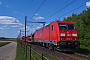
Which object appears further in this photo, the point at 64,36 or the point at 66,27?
the point at 66,27

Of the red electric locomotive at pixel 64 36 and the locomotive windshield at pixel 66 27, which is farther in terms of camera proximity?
the locomotive windshield at pixel 66 27

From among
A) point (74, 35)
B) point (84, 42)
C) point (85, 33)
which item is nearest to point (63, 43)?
point (74, 35)

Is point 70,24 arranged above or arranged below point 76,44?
above

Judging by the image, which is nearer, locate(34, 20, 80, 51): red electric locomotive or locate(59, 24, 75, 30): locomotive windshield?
locate(34, 20, 80, 51): red electric locomotive

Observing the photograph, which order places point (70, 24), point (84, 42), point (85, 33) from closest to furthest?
point (70, 24)
point (84, 42)
point (85, 33)

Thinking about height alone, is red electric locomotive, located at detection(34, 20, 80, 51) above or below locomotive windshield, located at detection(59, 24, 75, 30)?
below

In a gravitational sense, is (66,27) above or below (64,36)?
above

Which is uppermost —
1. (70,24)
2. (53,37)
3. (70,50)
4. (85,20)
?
(85,20)

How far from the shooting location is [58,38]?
23.4 m

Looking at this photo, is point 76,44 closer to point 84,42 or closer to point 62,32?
point 62,32

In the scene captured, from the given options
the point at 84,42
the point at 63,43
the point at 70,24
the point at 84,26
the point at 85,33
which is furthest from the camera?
the point at 84,26

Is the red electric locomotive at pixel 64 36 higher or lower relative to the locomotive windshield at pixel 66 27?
lower

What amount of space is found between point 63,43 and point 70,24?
3.11 metres

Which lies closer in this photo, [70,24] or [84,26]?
[70,24]
